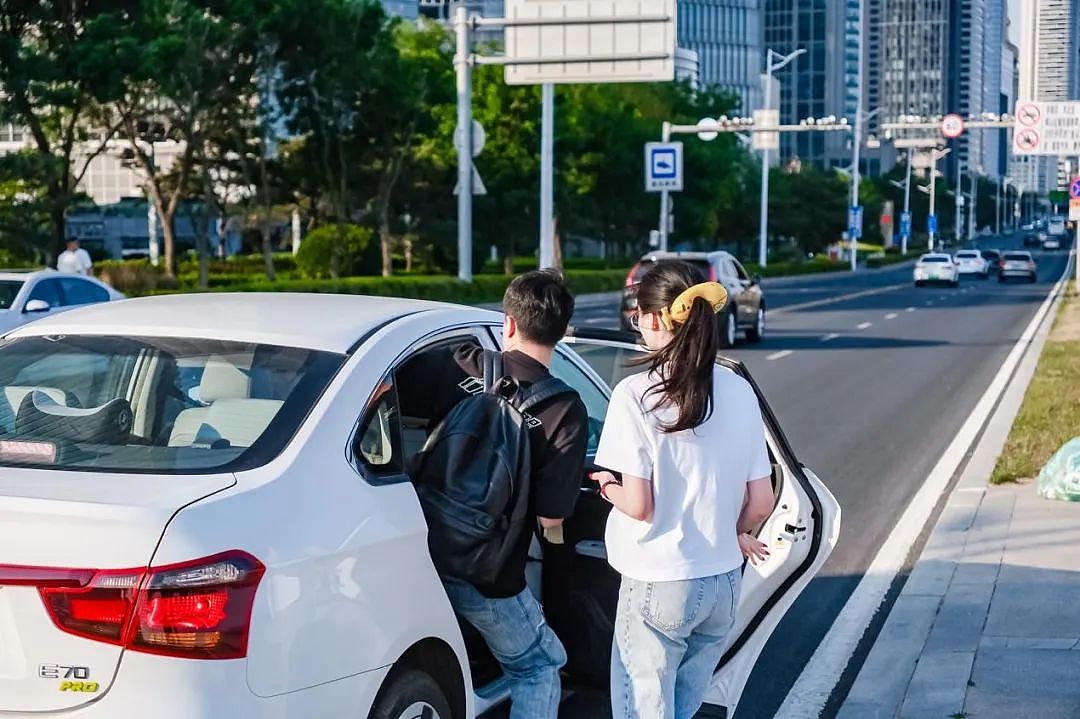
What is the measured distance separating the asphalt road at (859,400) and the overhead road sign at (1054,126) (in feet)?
10.6

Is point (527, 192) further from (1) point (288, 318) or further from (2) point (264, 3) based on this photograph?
(1) point (288, 318)

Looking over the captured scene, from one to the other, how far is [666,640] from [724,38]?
16141cm

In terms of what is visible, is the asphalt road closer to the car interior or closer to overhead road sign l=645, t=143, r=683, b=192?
the car interior

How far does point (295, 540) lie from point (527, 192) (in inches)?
2059

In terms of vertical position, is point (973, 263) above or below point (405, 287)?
below

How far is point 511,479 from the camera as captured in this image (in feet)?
12.8

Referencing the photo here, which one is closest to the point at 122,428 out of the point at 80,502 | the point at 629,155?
the point at 80,502

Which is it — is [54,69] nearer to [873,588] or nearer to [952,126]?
[952,126]

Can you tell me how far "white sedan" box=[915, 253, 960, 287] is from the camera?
58938mm

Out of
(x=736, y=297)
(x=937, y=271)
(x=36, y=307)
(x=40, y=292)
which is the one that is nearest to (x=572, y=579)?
(x=36, y=307)

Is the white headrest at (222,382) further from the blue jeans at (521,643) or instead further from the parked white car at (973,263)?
the parked white car at (973,263)

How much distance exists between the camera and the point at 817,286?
201 feet

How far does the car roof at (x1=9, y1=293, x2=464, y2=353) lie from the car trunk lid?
3.12 ft

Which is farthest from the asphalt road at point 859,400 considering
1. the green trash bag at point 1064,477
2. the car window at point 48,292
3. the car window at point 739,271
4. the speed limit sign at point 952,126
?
the car window at point 48,292
